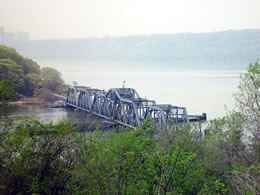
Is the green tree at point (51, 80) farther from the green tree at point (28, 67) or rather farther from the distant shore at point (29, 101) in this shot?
the distant shore at point (29, 101)

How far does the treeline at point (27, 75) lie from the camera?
44844mm

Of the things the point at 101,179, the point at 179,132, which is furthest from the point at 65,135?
the point at 179,132

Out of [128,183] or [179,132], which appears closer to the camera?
[128,183]

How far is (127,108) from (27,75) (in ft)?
87.5

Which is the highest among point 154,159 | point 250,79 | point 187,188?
point 250,79

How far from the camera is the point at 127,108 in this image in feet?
88.5

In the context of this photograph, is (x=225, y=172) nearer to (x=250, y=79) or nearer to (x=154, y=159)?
(x=154, y=159)

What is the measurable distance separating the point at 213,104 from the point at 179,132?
31.6m

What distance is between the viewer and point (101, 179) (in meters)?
7.98

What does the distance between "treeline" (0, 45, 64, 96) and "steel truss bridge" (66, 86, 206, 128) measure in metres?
8.39

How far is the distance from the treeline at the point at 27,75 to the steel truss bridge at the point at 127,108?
330 inches

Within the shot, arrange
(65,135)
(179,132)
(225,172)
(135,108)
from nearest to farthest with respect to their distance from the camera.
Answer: (65,135) → (225,172) → (179,132) → (135,108)

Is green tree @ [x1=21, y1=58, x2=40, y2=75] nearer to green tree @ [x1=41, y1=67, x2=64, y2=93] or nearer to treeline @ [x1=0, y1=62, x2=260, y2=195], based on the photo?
green tree @ [x1=41, y1=67, x2=64, y2=93]

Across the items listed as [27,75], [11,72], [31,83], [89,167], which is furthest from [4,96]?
[27,75]
